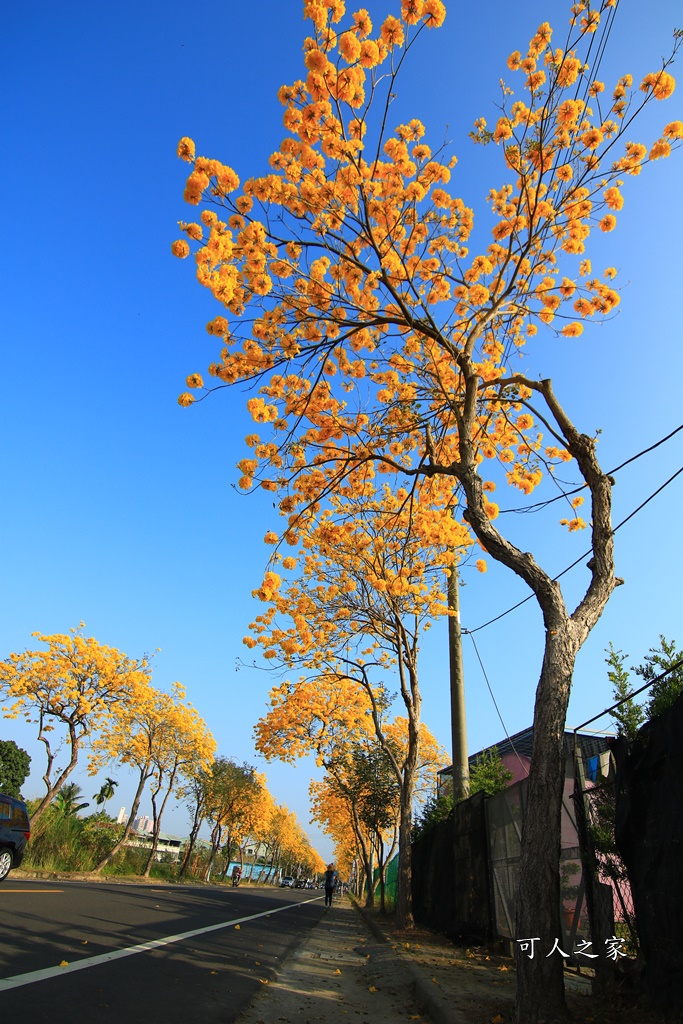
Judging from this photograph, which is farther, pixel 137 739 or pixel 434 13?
pixel 137 739

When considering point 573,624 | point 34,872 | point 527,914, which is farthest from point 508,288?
point 34,872

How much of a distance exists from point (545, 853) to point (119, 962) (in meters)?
3.74

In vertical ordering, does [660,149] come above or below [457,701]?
above

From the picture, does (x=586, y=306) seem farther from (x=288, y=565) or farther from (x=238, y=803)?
(x=238, y=803)

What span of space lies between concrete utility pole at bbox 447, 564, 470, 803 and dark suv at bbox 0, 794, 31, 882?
7.11 m

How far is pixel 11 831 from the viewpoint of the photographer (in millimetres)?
10094

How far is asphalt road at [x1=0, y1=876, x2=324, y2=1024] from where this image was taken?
3.77 meters

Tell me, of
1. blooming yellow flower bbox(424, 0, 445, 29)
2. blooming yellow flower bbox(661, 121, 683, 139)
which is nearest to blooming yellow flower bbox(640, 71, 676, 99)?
blooming yellow flower bbox(661, 121, 683, 139)

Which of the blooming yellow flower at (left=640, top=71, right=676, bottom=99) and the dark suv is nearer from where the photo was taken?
the blooming yellow flower at (left=640, top=71, right=676, bottom=99)

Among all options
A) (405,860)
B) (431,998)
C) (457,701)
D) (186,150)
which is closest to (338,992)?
(431,998)

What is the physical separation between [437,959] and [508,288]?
7222mm

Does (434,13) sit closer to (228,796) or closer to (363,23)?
(363,23)

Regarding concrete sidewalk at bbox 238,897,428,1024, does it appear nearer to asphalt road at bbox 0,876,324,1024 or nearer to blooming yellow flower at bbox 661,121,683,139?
asphalt road at bbox 0,876,324,1024

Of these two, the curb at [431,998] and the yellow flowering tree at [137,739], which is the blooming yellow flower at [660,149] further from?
the yellow flowering tree at [137,739]
